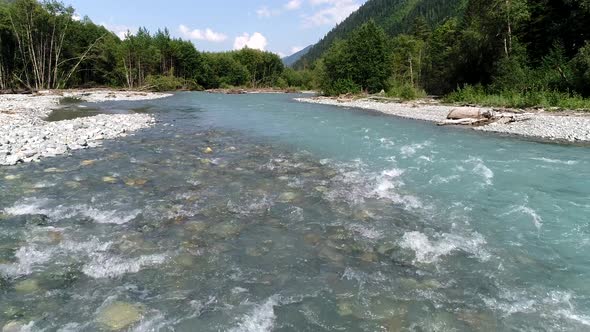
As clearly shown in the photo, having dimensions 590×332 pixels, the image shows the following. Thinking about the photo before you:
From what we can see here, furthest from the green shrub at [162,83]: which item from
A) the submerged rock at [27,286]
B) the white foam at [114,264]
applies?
the submerged rock at [27,286]

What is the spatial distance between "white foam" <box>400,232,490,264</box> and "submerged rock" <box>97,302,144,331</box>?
4.53 m

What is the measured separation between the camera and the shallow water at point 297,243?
16.1ft

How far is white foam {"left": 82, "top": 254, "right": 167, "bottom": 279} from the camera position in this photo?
573 cm

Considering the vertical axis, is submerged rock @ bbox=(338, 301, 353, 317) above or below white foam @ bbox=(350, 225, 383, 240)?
below

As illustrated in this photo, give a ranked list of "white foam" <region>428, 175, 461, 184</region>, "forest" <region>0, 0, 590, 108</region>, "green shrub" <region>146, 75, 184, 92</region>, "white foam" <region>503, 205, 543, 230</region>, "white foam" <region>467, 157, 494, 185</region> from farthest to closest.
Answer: "green shrub" <region>146, 75, 184, 92</region> < "forest" <region>0, 0, 590, 108</region> < "white foam" <region>467, 157, 494, 185</region> < "white foam" <region>428, 175, 461, 184</region> < "white foam" <region>503, 205, 543, 230</region>

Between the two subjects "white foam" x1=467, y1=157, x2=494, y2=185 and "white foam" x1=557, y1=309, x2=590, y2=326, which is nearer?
"white foam" x1=557, y1=309, x2=590, y2=326

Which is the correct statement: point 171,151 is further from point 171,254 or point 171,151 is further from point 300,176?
point 171,254

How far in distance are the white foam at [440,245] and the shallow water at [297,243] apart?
37 millimetres

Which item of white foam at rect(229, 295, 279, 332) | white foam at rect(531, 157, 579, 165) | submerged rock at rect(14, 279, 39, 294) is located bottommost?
white foam at rect(229, 295, 279, 332)

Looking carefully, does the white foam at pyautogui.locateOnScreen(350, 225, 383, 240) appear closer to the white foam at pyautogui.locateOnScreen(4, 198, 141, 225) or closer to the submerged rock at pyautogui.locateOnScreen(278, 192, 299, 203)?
the submerged rock at pyautogui.locateOnScreen(278, 192, 299, 203)

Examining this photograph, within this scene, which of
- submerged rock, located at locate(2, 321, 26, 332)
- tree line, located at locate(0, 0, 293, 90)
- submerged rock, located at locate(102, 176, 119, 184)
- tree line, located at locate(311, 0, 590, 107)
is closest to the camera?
submerged rock, located at locate(2, 321, 26, 332)

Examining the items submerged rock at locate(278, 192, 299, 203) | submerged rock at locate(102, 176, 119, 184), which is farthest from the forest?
submerged rock at locate(102, 176, 119, 184)

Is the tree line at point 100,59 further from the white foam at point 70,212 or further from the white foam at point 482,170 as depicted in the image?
the white foam at point 482,170

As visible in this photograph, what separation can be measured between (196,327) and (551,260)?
19.8 ft
